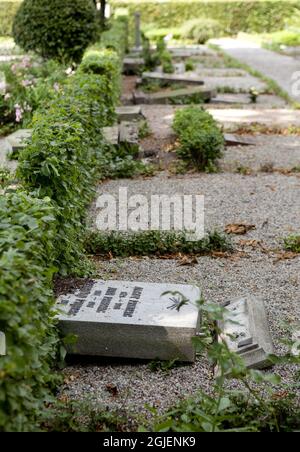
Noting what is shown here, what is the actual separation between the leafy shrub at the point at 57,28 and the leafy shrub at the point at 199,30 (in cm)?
1521

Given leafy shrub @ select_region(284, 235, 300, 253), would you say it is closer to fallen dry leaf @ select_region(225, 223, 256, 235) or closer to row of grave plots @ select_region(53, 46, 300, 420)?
row of grave plots @ select_region(53, 46, 300, 420)

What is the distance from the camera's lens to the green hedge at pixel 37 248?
7.29ft

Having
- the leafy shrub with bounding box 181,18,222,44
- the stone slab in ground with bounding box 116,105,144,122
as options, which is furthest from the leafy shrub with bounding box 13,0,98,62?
the leafy shrub with bounding box 181,18,222,44

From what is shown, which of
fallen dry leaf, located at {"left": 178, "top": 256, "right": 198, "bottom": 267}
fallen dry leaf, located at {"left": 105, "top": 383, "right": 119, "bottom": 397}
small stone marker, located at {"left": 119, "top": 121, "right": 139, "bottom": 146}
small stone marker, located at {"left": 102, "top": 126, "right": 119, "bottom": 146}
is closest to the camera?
fallen dry leaf, located at {"left": 105, "top": 383, "right": 119, "bottom": 397}

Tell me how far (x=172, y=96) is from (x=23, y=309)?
Result: 10159 millimetres

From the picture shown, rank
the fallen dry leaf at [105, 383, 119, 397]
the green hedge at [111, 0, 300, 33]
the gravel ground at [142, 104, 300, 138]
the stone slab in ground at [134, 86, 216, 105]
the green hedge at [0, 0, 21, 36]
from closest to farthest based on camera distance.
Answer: the fallen dry leaf at [105, 383, 119, 397], the gravel ground at [142, 104, 300, 138], the stone slab in ground at [134, 86, 216, 105], the green hedge at [0, 0, 21, 36], the green hedge at [111, 0, 300, 33]

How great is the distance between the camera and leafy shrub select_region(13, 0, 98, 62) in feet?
41.3

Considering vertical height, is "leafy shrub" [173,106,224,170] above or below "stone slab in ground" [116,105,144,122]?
above

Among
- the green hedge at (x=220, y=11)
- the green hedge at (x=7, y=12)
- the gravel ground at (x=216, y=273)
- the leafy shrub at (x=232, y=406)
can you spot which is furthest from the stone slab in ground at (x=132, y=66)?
the leafy shrub at (x=232, y=406)

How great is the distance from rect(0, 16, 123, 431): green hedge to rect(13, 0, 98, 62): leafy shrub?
771cm

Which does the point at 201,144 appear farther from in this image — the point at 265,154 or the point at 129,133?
the point at 265,154

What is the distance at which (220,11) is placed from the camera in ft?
99.2

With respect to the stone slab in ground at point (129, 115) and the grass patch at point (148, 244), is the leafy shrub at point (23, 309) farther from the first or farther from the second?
the stone slab in ground at point (129, 115)

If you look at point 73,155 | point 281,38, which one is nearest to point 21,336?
point 73,155
